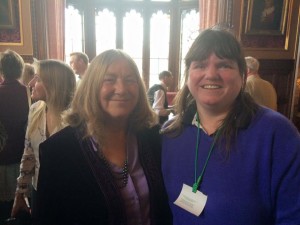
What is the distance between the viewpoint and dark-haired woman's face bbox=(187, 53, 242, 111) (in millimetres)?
1118

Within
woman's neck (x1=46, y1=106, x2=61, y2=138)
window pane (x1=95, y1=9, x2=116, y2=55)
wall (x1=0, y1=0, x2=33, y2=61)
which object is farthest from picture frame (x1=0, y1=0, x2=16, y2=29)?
woman's neck (x1=46, y1=106, x2=61, y2=138)

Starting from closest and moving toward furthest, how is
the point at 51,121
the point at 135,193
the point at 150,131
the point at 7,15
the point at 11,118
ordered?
the point at 135,193, the point at 150,131, the point at 51,121, the point at 11,118, the point at 7,15

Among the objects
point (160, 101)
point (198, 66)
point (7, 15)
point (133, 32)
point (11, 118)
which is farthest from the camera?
point (133, 32)

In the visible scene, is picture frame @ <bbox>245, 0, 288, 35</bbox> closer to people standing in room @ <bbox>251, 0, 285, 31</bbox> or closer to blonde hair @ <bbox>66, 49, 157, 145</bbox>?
people standing in room @ <bbox>251, 0, 285, 31</bbox>

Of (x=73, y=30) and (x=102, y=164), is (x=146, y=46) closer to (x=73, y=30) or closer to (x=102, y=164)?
(x=73, y=30)

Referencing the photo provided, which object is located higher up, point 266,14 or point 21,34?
point 266,14

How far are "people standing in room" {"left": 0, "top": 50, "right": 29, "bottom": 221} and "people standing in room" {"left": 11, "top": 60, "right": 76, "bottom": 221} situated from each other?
2.43 feet

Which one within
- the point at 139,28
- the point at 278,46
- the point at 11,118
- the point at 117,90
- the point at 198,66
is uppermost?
the point at 139,28

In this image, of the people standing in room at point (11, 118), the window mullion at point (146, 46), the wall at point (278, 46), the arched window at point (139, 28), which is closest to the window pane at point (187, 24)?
the arched window at point (139, 28)

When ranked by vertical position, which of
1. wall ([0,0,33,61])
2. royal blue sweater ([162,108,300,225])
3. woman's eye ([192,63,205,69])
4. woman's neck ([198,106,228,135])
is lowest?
royal blue sweater ([162,108,300,225])

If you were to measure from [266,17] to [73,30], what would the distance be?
444 centimetres

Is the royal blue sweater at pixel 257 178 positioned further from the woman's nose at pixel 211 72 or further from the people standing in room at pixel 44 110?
the people standing in room at pixel 44 110

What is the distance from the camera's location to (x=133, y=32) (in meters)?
7.50

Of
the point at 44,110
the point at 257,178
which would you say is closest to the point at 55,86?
the point at 44,110
